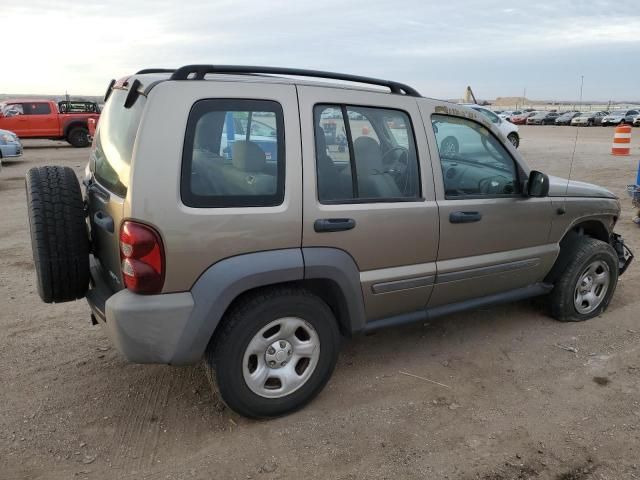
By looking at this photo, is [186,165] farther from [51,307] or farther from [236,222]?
[51,307]

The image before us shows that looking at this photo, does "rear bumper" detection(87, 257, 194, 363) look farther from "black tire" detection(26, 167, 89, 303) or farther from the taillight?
"black tire" detection(26, 167, 89, 303)

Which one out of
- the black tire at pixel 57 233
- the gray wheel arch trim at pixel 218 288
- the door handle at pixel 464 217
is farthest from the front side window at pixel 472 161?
the black tire at pixel 57 233

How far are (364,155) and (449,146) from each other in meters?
0.70

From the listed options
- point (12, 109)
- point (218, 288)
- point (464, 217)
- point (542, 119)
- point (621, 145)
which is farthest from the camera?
point (542, 119)

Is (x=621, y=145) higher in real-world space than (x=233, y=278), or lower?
Result: lower

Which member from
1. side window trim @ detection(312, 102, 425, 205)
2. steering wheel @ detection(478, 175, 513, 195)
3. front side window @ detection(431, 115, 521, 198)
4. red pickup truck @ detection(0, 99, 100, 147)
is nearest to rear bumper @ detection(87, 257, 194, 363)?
side window trim @ detection(312, 102, 425, 205)

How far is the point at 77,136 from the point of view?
19.4 m

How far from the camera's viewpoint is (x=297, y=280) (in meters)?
2.88

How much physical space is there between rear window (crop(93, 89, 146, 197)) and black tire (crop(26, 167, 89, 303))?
0.21m

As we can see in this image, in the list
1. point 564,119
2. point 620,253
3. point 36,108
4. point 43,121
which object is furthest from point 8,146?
point 564,119

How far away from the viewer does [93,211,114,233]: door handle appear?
2629 mm

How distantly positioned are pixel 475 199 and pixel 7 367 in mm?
3240

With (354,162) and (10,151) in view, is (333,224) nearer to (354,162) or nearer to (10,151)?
(354,162)

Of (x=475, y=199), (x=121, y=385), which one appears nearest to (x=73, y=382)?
(x=121, y=385)
